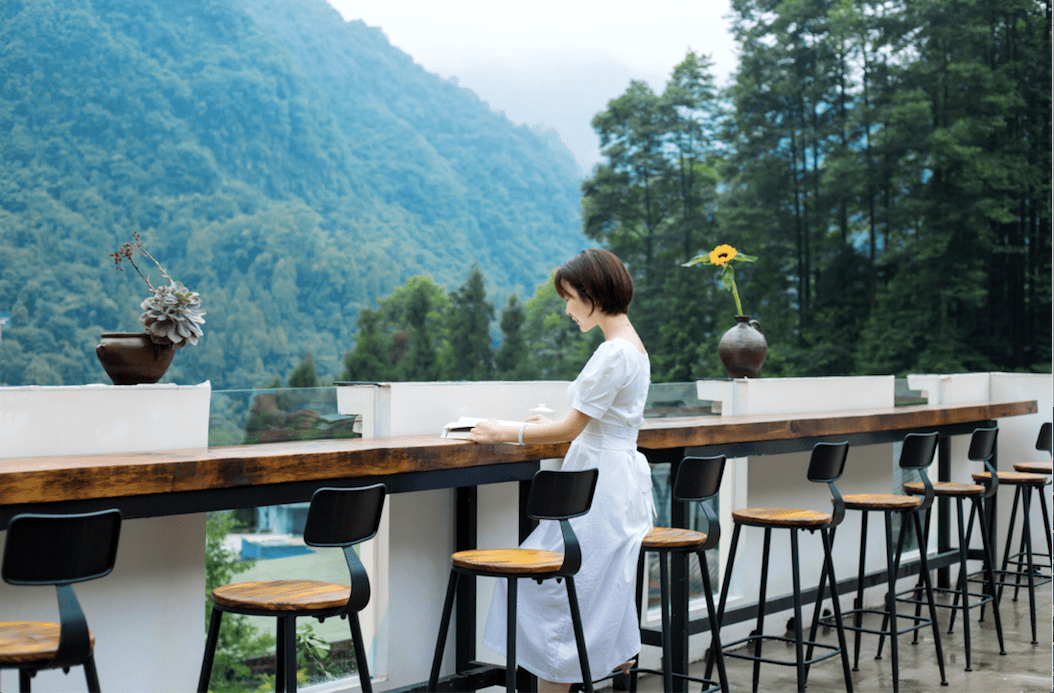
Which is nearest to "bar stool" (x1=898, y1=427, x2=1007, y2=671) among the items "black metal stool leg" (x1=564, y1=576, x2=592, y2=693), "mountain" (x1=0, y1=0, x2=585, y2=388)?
"black metal stool leg" (x1=564, y1=576, x2=592, y2=693)

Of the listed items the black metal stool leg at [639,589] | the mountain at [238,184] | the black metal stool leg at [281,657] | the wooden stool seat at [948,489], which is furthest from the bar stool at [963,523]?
the mountain at [238,184]

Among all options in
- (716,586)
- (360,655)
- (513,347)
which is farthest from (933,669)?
(513,347)

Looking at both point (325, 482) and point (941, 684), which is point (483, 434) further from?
point (941, 684)

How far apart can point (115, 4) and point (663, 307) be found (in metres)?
31.4

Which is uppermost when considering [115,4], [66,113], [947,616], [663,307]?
[115,4]

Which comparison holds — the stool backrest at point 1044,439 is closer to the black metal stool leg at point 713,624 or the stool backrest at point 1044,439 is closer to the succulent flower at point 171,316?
the black metal stool leg at point 713,624

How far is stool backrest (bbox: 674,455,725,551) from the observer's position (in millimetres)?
3100

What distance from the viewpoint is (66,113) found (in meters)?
38.7

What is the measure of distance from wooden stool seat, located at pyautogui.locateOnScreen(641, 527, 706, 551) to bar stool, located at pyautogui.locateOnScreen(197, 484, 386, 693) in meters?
1.08

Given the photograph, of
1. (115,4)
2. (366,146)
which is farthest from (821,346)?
(115,4)

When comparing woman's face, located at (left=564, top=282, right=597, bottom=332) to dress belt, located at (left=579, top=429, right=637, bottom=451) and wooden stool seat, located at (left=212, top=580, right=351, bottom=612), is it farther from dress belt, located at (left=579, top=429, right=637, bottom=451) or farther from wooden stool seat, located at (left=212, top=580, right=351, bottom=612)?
wooden stool seat, located at (left=212, top=580, right=351, bottom=612)

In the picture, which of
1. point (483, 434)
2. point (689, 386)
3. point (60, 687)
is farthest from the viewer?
point (689, 386)

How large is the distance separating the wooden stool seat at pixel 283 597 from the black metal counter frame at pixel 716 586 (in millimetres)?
1426

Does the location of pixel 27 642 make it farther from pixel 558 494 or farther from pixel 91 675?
pixel 558 494
